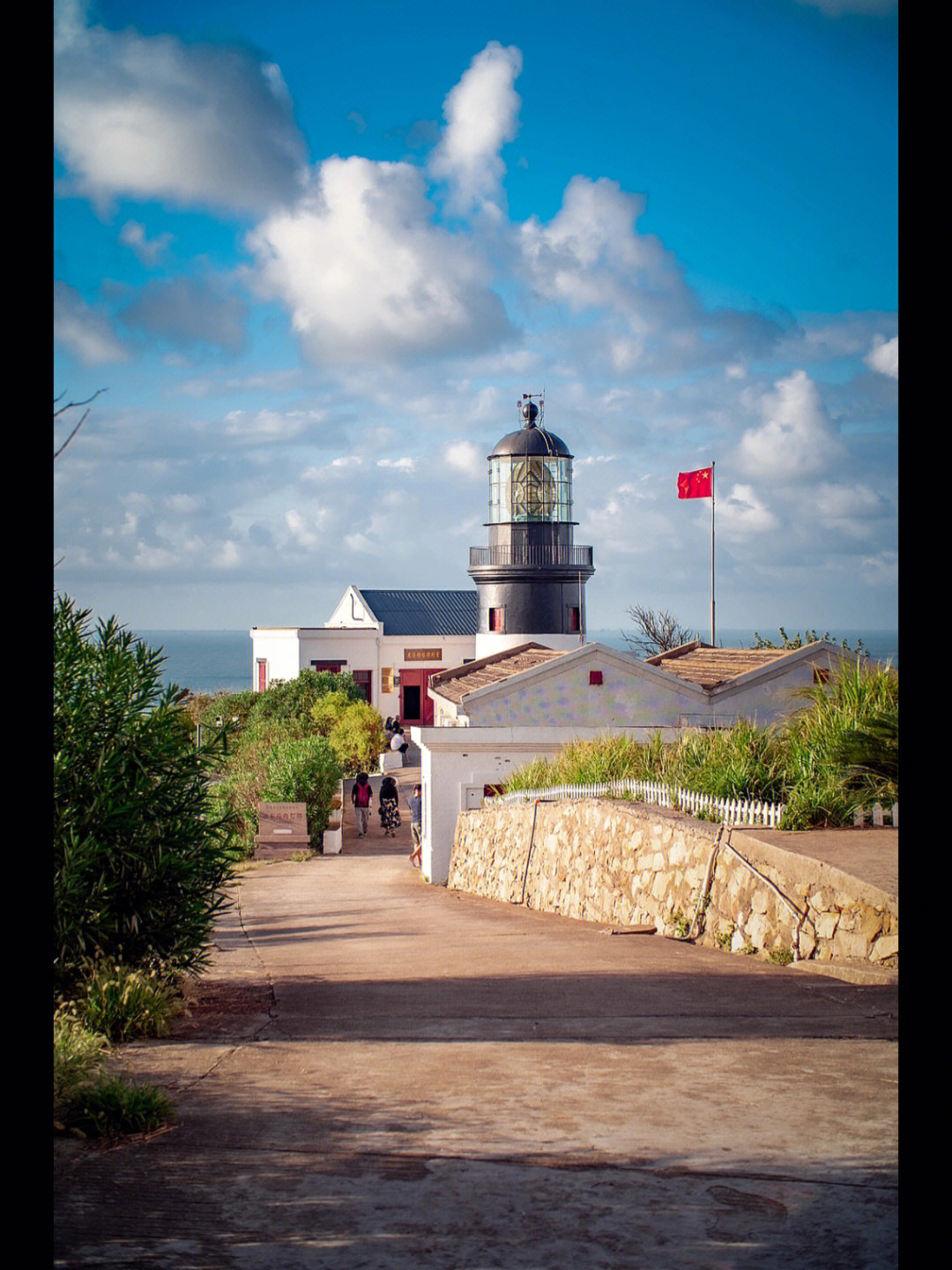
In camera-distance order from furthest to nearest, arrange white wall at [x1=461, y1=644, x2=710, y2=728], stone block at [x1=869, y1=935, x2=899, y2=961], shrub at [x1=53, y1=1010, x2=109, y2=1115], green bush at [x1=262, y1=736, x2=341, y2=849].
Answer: green bush at [x1=262, y1=736, x2=341, y2=849] → white wall at [x1=461, y1=644, x2=710, y2=728] → stone block at [x1=869, y1=935, x2=899, y2=961] → shrub at [x1=53, y1=1010, x2=109, y2=1115]

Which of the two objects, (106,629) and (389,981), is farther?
(389,981)

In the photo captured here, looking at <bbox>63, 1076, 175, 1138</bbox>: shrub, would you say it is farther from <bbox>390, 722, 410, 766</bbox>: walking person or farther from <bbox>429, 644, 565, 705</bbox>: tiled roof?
<bbox>390, 722, 410, 766</bbox>: walking person

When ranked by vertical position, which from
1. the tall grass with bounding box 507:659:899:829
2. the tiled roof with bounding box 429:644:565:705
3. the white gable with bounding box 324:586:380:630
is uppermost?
the white gable with bounding box 324:586:380:630

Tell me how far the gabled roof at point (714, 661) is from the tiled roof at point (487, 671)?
8.90 feet

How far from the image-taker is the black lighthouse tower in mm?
37031

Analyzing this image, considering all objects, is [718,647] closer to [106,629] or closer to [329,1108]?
[106,629]

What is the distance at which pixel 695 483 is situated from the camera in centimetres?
2720

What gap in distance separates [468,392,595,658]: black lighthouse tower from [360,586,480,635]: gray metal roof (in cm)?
1270

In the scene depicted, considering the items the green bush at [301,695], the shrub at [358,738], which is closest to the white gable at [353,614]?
the green bush at [301,695]

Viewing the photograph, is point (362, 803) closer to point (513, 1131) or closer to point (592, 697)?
point (592, 697)

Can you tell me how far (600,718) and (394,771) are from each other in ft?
51.0

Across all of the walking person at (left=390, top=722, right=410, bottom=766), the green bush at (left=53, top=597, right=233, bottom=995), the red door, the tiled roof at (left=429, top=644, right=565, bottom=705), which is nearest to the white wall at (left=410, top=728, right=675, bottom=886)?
the tiled roof at (left=429, top=644, right=565, bottom=705)
